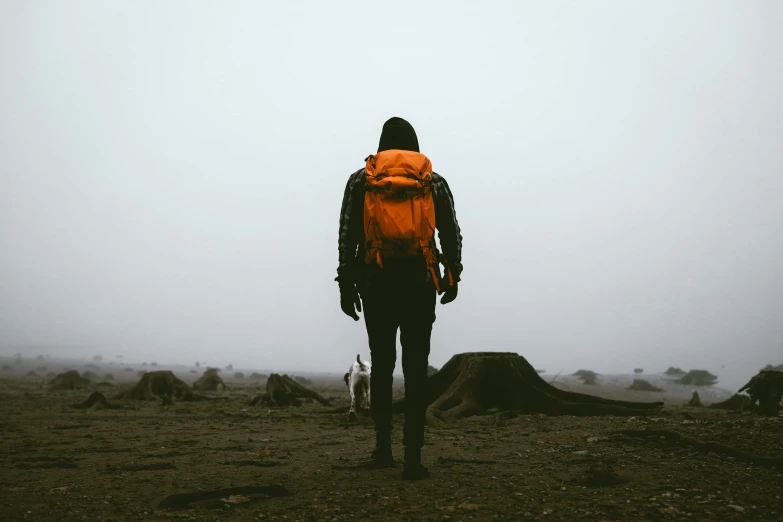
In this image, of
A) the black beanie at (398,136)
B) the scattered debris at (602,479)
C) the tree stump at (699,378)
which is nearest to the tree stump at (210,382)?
the black beanie at (398,136)

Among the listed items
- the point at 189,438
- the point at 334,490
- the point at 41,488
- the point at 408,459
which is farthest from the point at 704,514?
the point at 189,438

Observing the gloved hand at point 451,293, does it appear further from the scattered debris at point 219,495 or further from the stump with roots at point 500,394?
the stump with roots at point 500,394

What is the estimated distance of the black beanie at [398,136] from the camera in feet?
17.0

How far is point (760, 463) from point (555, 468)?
1596 millimetres

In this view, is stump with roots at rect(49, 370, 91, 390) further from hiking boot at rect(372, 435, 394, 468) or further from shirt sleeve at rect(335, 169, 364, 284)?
shirt sleeve at rect(335, 169, 364, 284)

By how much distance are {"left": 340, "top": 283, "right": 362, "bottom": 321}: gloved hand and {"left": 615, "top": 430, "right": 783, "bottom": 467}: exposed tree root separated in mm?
3340

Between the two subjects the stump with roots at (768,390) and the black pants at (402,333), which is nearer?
the black pants at (402,333)

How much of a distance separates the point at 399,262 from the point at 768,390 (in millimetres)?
9114

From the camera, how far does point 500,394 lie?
35.8 feet

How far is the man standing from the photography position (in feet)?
15.1

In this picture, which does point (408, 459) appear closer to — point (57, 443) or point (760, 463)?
point (760, 463)

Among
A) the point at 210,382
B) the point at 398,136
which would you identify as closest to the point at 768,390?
the point at 398,136

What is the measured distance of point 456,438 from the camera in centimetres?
733

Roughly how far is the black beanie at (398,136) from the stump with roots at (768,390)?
8795mm
